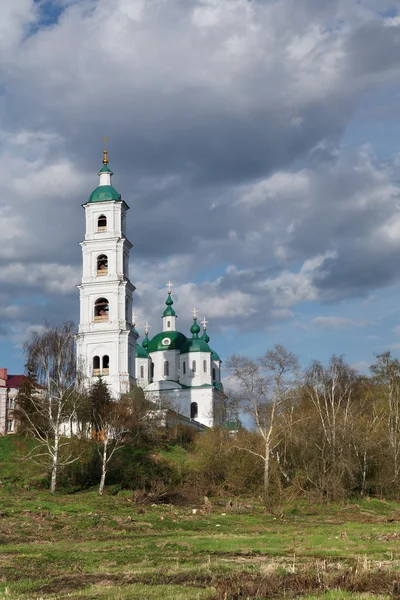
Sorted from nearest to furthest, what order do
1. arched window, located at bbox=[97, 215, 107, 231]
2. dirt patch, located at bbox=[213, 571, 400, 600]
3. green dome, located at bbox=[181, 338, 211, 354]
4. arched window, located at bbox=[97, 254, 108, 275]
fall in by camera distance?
1. dirt patch, located at bbox=[213, 571, 400, 600]
2. arched window, located at bbox=[97, 254, 108, 275]
3. arched window, located at bbox=[97, 215, 107, 231]
4. green dome, located at bbox=[181, 338, 211, 354]

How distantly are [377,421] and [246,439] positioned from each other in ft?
30.0

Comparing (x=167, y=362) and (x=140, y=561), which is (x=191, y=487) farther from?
(x=167, y=362)

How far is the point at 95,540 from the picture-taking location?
2434 centimetres

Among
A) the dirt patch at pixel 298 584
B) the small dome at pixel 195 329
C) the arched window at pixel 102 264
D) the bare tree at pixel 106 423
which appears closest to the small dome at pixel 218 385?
the small dome at pixel 195 329

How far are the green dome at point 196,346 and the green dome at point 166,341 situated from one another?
95cm

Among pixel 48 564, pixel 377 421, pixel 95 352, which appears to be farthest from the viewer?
pixel 95 352

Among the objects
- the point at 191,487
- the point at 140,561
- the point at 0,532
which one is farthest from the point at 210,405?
the point at 140,561

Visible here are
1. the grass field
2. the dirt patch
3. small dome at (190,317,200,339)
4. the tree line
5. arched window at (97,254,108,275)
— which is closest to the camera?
the dirt patch

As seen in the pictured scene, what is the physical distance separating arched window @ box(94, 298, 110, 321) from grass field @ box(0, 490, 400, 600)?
28.4 m

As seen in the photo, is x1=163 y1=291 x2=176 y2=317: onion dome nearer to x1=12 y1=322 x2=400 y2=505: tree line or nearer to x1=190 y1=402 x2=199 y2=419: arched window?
x1=190 y1=402 x2=199 y2=419: arched window

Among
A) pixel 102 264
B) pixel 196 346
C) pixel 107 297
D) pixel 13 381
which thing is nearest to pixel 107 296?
pixel 107 297

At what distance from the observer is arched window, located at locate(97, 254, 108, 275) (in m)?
65.9

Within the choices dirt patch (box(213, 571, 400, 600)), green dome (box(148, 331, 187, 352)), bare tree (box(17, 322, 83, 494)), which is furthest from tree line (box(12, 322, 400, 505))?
green dome (box(148, 331, 187, 352))

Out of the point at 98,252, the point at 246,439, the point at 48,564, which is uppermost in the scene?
the point at 98,252
